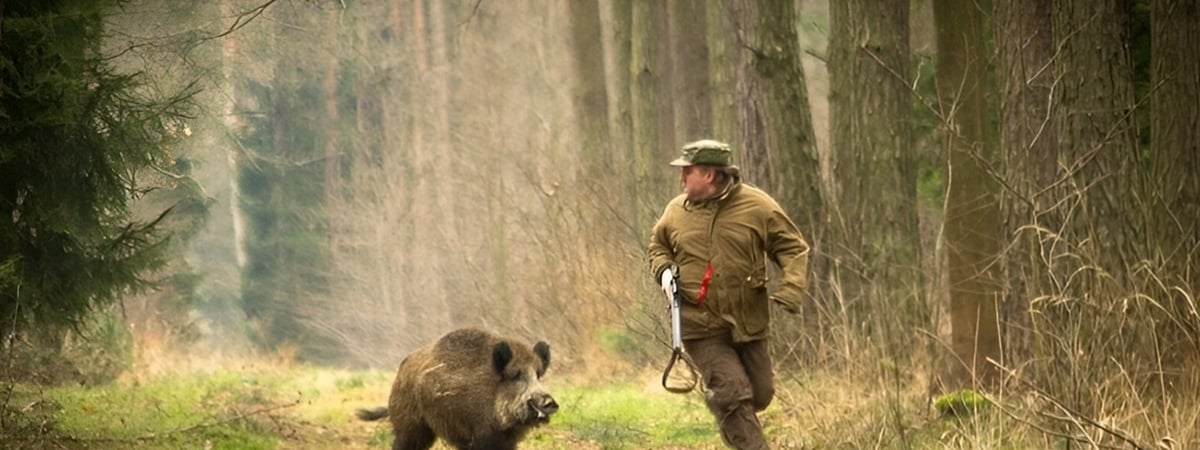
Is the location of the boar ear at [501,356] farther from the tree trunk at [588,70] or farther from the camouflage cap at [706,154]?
the tree trunk at [588,70]

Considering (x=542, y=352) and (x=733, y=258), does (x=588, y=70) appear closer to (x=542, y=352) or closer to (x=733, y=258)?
(x=542, y=352)

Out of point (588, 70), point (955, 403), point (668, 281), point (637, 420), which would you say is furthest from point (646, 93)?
point (668, 281)

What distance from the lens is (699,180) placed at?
11.0m

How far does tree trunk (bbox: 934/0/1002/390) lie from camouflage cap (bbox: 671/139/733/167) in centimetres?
606

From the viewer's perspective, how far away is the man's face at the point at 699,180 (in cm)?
1096

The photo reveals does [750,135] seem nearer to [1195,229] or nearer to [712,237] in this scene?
[1195,229]

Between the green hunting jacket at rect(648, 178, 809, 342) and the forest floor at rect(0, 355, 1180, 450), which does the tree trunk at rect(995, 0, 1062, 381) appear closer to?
the forest floor at rect(0, 355, 1180, 450)

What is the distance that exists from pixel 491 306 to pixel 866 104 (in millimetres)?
9431

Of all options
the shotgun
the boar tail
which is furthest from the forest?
the shotgun

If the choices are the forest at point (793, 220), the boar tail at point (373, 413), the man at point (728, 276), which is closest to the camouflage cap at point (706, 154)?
the man at point (728, 276)

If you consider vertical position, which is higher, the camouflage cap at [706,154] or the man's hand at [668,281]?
the camouflage cap at [706,154]

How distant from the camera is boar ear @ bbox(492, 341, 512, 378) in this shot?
12.8 metres

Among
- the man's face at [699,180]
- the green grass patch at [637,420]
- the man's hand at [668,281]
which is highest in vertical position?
the man's face at [699,180]

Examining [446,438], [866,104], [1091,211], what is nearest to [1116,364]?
[1091,211]
